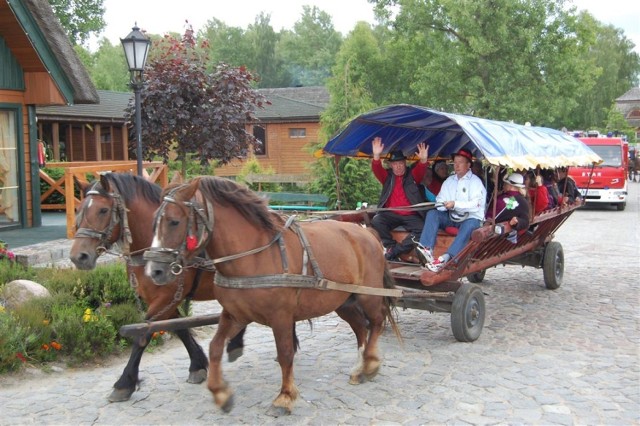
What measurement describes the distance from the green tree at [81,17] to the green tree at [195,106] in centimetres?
2510

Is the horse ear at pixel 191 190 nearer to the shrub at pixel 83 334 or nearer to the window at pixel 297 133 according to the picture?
the shrub at pixel 83 334

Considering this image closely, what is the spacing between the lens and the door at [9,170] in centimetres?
1190

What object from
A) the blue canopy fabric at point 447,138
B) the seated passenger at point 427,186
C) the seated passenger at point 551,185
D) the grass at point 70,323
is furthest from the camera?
the seated passenger at point 551,185

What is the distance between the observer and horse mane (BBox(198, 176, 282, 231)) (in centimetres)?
480

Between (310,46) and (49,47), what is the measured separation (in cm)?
6599

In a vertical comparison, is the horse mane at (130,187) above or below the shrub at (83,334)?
above

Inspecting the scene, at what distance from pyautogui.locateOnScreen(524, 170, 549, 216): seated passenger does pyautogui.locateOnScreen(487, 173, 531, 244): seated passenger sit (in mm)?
782

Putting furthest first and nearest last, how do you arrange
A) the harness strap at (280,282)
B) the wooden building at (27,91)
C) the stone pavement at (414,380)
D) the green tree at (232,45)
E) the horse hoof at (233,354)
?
the green tree at (232,45)
the wooden building at (27,91)
the horse hoof at (233,354)
the stone pavement at (414,380)
the harness strap at (280,282)

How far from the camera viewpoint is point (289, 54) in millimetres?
75438

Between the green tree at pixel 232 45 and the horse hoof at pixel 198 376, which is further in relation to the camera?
the green tree at pixel 232 45

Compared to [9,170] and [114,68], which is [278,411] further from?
[114,68]

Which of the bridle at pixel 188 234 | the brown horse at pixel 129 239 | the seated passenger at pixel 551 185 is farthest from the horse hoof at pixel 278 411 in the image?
the seated passenger at pixel 551 185

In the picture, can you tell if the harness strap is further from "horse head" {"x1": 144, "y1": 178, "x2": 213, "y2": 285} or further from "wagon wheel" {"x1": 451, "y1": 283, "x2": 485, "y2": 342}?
"wagon wheel" {"x1": 451, "y1": 283, "x2": 485, "y2": 342}

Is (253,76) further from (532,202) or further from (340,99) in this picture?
(532,202)
